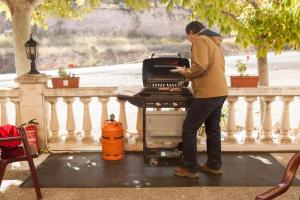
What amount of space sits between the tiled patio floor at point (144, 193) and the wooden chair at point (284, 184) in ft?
5.59

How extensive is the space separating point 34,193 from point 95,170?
1.00 m

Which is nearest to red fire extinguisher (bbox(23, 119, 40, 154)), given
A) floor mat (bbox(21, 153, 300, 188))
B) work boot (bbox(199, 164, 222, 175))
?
floor mat (bbox(21, 153, 300, 188))

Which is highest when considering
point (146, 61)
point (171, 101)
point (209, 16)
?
point (209, 16)

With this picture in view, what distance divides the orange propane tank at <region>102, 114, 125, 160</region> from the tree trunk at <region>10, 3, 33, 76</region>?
2.48 meters

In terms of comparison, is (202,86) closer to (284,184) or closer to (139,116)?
(139,116)

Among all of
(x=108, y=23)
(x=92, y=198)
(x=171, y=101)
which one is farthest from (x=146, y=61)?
(x=108, y=23)

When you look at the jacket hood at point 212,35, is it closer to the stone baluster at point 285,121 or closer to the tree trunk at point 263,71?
the stone baluster at point 285,121

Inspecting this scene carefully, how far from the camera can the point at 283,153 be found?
5.87m

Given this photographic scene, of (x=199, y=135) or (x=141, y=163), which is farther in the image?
(x=199, y=135)

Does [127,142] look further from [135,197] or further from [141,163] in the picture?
[135,197]

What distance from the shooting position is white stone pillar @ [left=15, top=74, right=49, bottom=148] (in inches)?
228

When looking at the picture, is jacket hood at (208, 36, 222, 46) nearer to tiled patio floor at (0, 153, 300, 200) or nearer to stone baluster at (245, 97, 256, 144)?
stone baluster at (245, 97, 256, 144)

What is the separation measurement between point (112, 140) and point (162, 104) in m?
0.99

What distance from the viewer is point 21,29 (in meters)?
6.93
